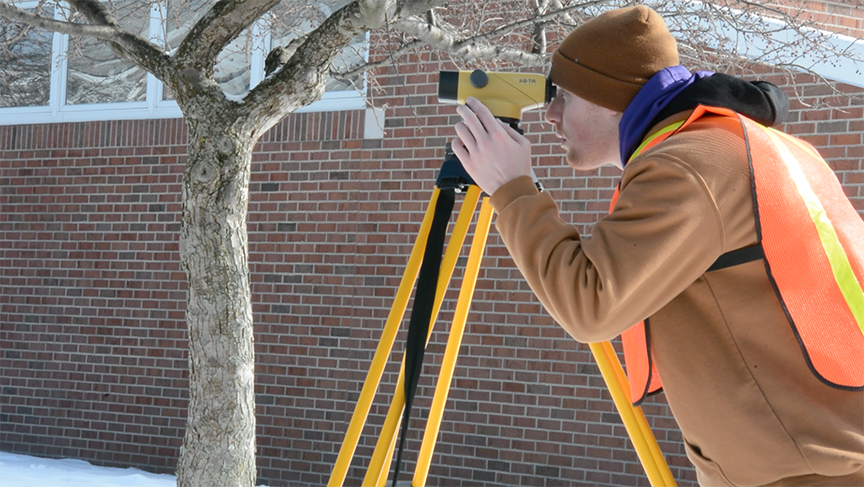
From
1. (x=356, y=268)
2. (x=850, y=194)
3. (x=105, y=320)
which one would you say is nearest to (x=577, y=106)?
(x=850, y=194)

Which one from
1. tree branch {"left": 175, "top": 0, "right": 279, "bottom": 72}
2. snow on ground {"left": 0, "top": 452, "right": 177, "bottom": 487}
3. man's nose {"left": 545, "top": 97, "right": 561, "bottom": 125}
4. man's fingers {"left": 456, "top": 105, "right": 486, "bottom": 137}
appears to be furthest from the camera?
snow on ground {"left": 0, "top": 452, "right": 177, "bottom": 487}

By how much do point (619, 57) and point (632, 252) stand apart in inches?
19.2

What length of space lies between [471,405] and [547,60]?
2.61 meters

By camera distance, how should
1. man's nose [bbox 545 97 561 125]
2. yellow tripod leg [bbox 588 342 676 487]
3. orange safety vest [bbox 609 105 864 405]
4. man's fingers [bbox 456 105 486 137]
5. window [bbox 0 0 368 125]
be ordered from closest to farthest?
orange safety vest [bbox 609 105 864 405] → man's fingers [bbox 456 105 486 137] → man's nose [bbox 545 97 561 125] → yellow tripod leg [bbox 588 342 676 487] → window [bbox 0 0 368 125]

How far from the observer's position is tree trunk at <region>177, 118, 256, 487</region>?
3.39m

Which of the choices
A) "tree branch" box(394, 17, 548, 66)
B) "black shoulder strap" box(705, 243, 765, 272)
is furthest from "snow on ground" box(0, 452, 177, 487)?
"black shoulder strap" box(705, 243, 765, 272)

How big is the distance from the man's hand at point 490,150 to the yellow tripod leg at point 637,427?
2.07 feet

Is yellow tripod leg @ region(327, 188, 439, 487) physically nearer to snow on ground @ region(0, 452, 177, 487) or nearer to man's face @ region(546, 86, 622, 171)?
man's face @ region(546, 86, 622, 171)

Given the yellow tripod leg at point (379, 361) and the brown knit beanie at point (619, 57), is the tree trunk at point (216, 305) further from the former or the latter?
the brown knit beanie at point (619, 57)

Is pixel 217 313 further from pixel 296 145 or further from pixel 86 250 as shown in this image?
pixel 86 250

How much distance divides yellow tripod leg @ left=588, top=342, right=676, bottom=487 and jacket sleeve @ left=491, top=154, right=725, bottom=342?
0.59m

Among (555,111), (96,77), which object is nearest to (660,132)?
(555,111)

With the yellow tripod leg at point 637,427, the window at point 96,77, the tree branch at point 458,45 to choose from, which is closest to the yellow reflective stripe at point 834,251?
the yellow tripod leg at point 637,427

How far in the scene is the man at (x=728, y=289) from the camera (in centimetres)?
123
